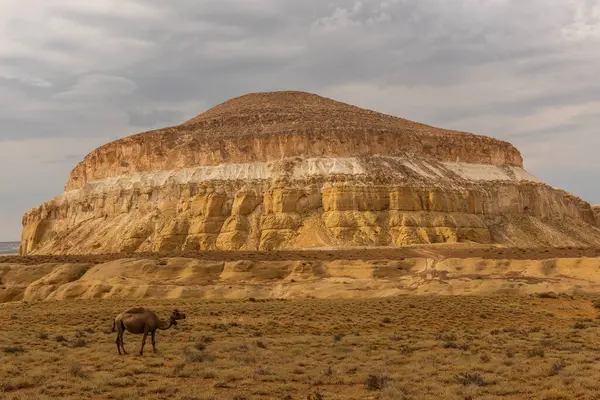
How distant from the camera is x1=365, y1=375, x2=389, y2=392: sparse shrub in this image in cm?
1460

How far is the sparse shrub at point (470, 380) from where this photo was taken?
15094mm

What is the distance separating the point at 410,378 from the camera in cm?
1577

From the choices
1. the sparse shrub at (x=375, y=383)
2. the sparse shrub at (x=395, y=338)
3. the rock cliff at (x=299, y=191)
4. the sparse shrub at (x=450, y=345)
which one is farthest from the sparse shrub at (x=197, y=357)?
the rock cliff at (x=299, y=191)

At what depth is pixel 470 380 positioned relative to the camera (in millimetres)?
15273

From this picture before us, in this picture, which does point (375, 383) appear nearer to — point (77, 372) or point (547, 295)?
point (77, 372)

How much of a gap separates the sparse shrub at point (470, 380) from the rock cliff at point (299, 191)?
4698 centimetres

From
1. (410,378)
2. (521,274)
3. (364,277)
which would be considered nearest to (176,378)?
(410,378)

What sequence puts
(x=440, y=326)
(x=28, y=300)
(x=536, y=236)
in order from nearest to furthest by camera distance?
(x=440, y=326) → (x=28, y=300) → (x=536, y=236)

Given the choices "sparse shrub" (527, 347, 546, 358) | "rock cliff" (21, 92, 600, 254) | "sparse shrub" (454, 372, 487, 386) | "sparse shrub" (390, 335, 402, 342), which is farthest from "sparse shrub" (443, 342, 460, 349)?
"rock cliff" (21, 92, 600, 254)

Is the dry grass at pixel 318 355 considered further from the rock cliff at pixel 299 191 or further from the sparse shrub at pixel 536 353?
the rock cliff at pixel 299 191

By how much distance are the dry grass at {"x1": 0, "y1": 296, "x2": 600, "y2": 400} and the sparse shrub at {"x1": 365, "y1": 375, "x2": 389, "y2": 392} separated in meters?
0.02

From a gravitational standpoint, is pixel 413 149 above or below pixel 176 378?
above

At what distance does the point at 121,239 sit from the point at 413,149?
33981 millimetres

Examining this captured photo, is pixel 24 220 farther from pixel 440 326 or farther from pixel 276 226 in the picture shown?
pixel 440 326
